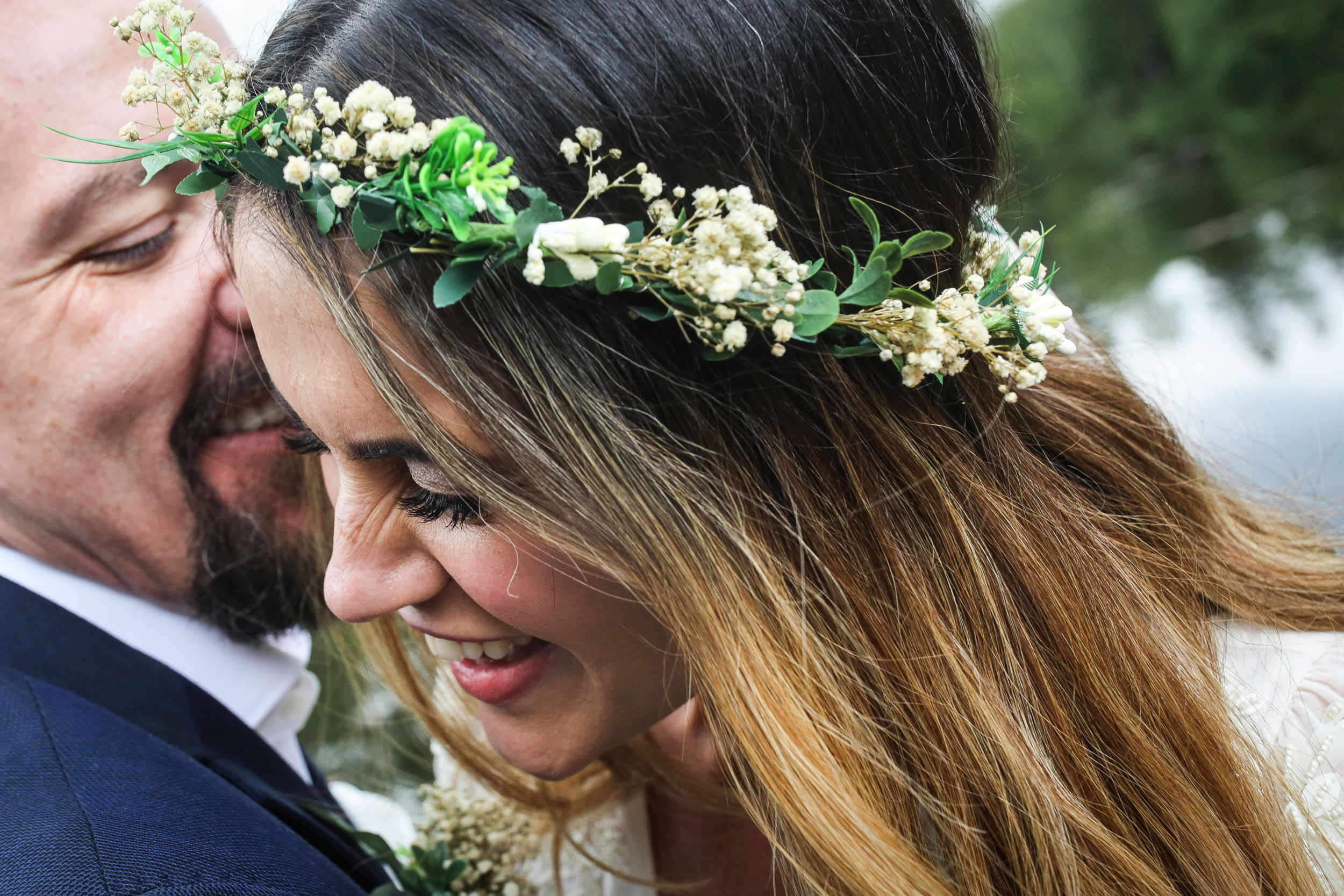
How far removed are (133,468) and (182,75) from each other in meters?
1.03

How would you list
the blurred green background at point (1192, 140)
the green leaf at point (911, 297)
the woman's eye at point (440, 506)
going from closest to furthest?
the green leaf at point (911, 297) → the woman's eye at point (440, 506) → the blurred green background at point (1192, 140)

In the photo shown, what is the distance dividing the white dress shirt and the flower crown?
1.04 m

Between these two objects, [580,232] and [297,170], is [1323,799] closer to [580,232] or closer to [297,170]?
[580,232]

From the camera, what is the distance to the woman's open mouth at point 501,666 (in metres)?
1.61

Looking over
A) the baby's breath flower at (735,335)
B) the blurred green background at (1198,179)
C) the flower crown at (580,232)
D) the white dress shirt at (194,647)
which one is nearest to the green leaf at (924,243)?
the flower crown at (580,232)

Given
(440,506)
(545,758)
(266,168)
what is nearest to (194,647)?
(545,758)

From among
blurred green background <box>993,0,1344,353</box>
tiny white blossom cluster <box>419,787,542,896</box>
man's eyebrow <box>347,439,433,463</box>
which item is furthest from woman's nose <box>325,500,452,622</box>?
blurred green background <box>993,0,1344,353</box>

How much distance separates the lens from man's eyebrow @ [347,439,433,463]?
1321mm

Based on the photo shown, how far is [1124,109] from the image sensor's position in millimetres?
11820

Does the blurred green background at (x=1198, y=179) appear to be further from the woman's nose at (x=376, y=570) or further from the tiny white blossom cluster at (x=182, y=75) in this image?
the tiny white blossom cluster at (x=182, y=75)

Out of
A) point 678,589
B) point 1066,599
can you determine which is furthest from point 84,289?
point 1066,599

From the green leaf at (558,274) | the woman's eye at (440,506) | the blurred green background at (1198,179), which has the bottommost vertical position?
the woman's eye at (440,506)

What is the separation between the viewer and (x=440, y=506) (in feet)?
4.56

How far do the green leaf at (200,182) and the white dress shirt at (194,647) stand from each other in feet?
2.94
